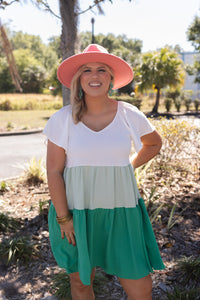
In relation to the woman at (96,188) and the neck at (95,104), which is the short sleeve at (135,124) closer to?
the woman at (96,188)

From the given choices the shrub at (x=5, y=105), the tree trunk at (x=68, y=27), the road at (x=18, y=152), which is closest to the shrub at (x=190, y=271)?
the tree trunk at (x=68, y=27)

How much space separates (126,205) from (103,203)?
14cm

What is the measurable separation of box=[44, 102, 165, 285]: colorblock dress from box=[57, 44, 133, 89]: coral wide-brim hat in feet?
1.01

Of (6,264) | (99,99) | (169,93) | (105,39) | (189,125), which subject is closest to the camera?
(99,99)

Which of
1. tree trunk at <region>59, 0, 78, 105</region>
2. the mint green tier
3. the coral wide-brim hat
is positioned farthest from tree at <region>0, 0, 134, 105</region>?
the mint green tier

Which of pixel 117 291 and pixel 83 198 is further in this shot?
pixel 117 291

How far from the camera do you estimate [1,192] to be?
4.85m

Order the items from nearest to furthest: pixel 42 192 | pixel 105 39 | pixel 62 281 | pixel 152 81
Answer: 1. pixel 62 281
2. pixel 42 192
3. pixel 152 81
4. pixel 105 39

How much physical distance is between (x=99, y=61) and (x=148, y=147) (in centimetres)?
68

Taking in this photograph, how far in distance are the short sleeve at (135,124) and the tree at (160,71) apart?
1961 cm

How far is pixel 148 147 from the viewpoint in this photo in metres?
2.14

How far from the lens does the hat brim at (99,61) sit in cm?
188

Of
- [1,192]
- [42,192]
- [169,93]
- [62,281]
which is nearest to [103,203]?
[62,281]

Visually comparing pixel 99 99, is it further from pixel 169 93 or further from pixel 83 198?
pixel 169 93
